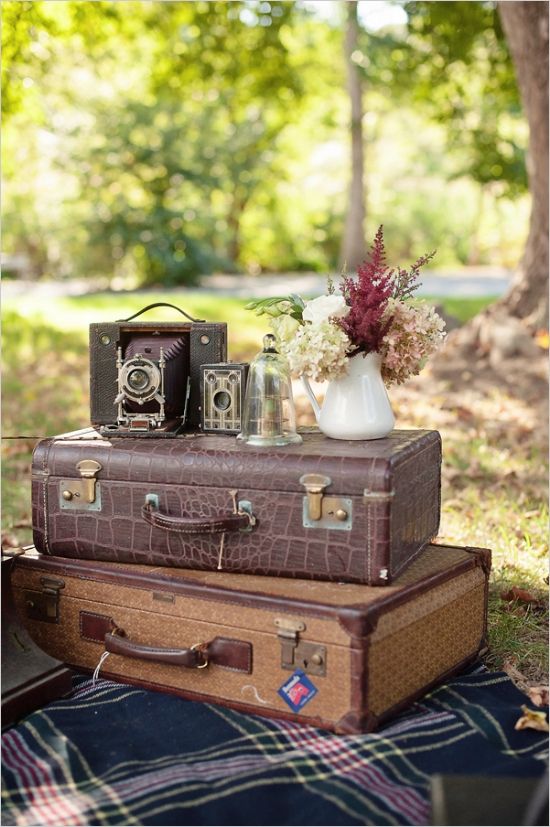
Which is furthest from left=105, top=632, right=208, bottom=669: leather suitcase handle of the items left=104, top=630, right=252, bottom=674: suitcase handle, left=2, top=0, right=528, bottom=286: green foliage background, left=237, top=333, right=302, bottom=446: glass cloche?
left=2, top=0, right=528, bottom=286: green foliage background

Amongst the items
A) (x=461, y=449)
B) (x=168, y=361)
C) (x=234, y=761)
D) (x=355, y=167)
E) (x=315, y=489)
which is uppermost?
(x=355, y=167)

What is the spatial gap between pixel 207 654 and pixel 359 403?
91 cm

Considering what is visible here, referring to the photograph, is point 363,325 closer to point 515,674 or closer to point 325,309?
point 325,309

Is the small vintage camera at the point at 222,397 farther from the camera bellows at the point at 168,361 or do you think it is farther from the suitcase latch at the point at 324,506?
the suitcase latch at the point at 324,506

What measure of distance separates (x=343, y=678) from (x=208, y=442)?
34.9 inches

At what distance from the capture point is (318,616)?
108 inches

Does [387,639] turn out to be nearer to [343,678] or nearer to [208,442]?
[343,678]

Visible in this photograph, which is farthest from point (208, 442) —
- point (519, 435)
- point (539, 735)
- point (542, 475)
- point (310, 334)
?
point (519, 435)

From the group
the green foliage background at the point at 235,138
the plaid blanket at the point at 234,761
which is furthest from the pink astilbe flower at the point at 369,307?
the green foliage background at the point at 235,138

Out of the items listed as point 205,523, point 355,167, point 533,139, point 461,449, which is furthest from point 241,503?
point 355,167

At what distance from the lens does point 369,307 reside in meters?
3.06

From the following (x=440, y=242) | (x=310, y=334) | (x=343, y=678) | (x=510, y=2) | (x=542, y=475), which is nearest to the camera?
(x=343, y=678)

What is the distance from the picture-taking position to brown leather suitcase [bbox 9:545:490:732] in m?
2.73

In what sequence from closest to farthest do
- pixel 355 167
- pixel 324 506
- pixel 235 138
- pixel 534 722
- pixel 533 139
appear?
1. pixel 534 722
2. pixel 324 506
3. pixel 533 139
4. pixel 355 167
5. pixel 235 138
